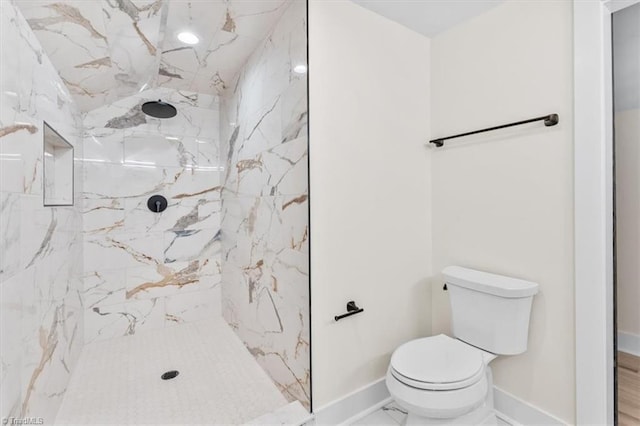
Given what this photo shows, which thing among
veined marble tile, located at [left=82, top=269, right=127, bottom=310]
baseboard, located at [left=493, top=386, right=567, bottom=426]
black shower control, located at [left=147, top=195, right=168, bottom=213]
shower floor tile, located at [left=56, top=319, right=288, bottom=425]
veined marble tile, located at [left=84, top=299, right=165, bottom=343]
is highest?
black shower control, located at [left=147, top=195, right=168, bottom=213]

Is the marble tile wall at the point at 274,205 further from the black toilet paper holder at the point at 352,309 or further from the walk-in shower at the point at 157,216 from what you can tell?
the black toilet paper holder at the point at 352,309

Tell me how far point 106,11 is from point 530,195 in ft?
7.31

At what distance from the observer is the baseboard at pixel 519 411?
1520 millimetres

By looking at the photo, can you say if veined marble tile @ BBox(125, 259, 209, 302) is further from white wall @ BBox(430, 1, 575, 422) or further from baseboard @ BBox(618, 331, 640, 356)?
baseboard @ BBox(618, 331, 640, 356)

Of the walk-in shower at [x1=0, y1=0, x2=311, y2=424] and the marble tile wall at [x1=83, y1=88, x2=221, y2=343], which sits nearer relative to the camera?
the walk-in shower at [x1=0, y1=0, x2=311, y2=424]

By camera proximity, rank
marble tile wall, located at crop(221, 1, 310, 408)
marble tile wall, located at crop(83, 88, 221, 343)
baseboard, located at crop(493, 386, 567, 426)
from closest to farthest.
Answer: baseboard, located at crop(493, 386, 567, 426)
marble tile wall, located at crop(221, 1, 310, 408)
marble tile wall, located at crop(83, 88, 221, 343)

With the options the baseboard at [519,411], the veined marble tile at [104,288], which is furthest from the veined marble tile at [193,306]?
the baseboard at [519,411]

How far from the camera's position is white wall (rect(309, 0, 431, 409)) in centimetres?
161

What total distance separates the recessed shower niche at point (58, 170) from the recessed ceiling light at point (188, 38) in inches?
36.0

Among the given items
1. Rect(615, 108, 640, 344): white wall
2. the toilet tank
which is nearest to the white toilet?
the toilet tank

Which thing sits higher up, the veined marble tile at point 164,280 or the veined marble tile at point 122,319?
the veined marble tile at point 164,280

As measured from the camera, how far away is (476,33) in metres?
1.79

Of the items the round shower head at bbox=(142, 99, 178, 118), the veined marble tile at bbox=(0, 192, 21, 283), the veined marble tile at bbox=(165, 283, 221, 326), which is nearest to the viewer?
the veined marble tile at bbox=(0, 192, 21, 283)

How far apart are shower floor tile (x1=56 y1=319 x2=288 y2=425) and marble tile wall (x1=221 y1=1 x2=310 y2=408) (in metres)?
0.14
